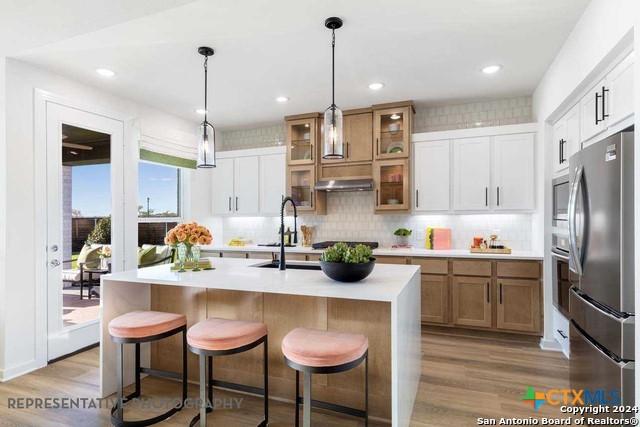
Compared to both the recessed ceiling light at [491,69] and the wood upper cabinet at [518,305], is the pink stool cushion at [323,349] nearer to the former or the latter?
the wood upper cabinet at [518,305]

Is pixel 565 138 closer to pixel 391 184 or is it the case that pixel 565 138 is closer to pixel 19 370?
pixel 391 184

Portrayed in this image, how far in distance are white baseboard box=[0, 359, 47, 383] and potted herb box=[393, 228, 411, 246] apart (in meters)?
3.94

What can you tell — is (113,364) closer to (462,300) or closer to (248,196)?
(248,196)

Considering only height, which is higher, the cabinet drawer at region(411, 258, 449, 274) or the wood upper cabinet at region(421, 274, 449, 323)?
the cabinet drawer at region(411, 258, 449, 274)

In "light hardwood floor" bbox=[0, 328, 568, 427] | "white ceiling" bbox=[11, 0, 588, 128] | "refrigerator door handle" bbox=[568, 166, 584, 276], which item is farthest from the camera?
"white ceiling" bbox=[11, 0, 588, 128]

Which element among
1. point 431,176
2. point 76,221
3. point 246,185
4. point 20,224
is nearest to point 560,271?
point 431,176

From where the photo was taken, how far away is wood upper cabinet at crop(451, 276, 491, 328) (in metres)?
3.85

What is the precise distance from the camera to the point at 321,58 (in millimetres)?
3186

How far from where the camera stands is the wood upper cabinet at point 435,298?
13.1 feet

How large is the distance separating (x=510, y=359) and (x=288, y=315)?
7.30ft

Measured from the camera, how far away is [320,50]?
9.92 ft

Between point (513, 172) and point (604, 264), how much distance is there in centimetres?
242

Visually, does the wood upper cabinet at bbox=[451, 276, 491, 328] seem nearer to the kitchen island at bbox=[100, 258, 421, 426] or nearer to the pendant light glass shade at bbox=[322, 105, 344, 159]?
the kitchen island at bbox=[100, 258, 421, 426]

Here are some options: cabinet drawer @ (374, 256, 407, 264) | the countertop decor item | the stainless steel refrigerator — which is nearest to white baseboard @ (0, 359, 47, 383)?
cabinet drawer @ (374, 256, 407, 264)
